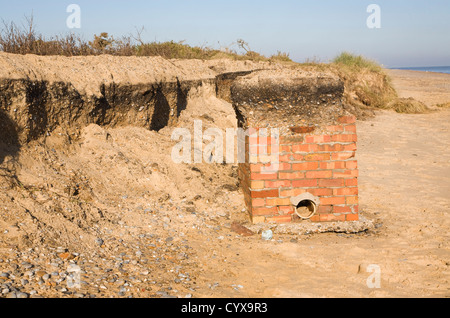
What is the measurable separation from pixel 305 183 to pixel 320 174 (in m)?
0.18

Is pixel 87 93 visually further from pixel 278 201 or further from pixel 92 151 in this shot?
pixel 278 201

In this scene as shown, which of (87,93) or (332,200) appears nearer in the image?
(332,200)

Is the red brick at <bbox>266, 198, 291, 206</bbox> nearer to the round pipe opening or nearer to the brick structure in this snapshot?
the brick structure

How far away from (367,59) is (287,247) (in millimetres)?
14831

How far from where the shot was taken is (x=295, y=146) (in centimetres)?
416

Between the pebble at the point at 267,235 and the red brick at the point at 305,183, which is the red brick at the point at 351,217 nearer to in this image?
the red brick at the point at 305,183

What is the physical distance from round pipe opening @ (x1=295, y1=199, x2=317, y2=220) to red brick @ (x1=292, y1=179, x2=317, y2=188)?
0.18m

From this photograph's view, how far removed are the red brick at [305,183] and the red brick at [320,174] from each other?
4 centimetres

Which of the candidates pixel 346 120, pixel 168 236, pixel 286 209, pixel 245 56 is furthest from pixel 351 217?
pixel 245 56

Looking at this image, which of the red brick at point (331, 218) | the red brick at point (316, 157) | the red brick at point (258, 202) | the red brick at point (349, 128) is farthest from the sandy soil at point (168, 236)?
the red brick at point (349, 128)

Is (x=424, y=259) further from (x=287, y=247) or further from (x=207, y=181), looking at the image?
(x=207, y=181)

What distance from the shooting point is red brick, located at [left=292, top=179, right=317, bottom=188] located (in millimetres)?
4176

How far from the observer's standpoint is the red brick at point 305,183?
13.7ft

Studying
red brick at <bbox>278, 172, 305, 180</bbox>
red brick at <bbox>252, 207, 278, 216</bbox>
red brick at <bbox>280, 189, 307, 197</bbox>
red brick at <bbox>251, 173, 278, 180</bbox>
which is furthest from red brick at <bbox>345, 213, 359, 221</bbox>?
red brick at <bbox>251, 173, 278, 180</bbox>
